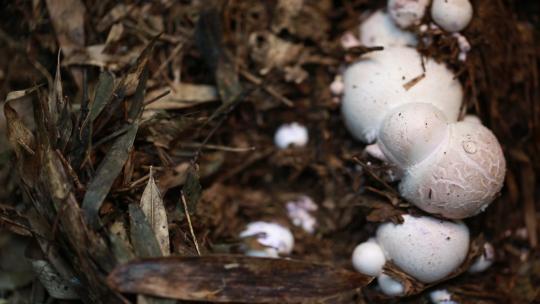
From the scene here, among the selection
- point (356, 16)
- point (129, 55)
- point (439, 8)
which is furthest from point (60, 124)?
point (439, 8)

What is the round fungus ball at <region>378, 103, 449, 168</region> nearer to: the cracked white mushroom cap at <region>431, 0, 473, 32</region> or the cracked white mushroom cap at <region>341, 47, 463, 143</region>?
the cracked white mushroom cap at <region>341, 47, 463, 143</region>

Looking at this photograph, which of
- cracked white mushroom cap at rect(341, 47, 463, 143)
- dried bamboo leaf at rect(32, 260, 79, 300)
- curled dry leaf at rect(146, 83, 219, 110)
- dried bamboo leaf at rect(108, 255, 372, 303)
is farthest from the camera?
curled dry leaf at rect(146, 83, 219, 110)

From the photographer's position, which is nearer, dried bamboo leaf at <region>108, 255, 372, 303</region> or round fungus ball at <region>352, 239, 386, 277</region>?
dried bamboo leaf at <region>108, 255, 372, 303</region>

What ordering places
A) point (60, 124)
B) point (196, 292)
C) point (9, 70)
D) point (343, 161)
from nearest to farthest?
point (196, 292)
point (60, 124)
point (9, 70)
point (343, 161)

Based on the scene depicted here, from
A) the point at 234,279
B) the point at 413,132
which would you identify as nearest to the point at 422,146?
the point at 413,132

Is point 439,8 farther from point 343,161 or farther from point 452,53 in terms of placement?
point 343,161

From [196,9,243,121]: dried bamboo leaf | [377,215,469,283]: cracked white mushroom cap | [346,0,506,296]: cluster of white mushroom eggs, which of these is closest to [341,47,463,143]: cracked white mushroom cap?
[346,0,506,296]: cluster of white mushroom eggs
